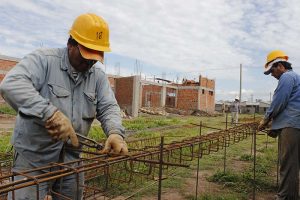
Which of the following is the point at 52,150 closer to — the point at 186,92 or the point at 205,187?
the point at 205,187

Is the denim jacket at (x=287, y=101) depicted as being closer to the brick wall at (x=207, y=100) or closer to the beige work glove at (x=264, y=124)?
the beige work glove at (x=264, y=124)

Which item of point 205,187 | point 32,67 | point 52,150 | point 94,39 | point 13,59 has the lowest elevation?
point 205,187

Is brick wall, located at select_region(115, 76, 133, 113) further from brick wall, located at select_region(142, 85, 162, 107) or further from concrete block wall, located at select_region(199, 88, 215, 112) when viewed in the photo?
concrete block wall, located at select_region(199, 88, 215, 112)

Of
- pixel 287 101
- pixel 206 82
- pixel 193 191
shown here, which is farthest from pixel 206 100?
pixel 287 101

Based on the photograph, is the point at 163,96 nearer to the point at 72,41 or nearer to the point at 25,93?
the point at 72,41

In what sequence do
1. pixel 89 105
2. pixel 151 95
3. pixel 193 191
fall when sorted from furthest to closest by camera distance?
pixel 151 95
pixel 193 191
pixel 89 105

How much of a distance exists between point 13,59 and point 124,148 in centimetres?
2057

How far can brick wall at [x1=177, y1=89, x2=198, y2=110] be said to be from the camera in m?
35.4

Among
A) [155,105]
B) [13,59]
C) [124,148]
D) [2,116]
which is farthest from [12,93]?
[155,105]

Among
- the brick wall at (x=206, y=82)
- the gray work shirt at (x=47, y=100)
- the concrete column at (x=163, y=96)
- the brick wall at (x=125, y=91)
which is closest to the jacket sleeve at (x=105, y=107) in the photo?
the gray work shirt at (x=47, y=100)

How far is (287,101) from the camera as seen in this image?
452 centimetres

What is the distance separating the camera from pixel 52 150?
7.93 ft

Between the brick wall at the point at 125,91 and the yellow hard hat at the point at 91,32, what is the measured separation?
2285 centimetres

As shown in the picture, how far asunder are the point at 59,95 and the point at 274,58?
11.0ft
